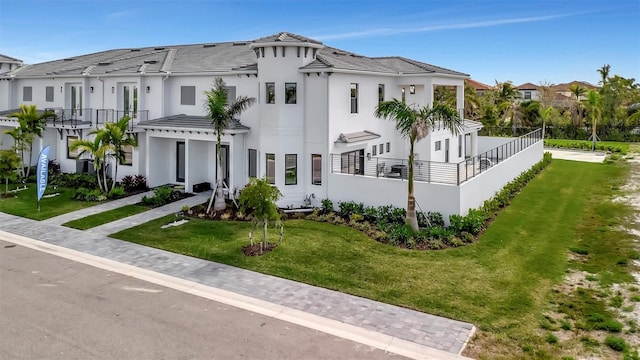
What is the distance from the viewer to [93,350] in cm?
910

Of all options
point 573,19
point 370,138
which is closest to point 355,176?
point 370,138

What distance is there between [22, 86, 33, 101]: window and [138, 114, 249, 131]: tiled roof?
40.6ft

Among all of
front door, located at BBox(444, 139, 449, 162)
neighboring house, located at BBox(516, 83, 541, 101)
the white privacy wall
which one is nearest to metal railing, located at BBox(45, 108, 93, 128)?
front door, located at BBox(444, 139, 449, 162)

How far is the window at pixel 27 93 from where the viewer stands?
31.9m

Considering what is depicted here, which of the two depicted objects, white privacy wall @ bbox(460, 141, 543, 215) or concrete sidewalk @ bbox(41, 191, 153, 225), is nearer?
white privacy wall @ bbox(460, 141, 543, 215)

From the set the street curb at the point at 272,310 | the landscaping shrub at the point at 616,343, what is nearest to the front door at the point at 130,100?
the street curb at the point at 272,310

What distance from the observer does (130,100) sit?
2662 centimetres

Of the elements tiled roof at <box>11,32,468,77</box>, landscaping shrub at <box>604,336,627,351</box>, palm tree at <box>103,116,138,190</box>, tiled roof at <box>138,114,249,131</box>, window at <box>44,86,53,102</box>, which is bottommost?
landscaping shrub at <box>604,336,627,351</box>

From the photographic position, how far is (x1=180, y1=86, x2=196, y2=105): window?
2488 centimetres

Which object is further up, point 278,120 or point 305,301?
point 278,120

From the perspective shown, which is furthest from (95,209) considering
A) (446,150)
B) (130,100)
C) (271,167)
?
(446,150)

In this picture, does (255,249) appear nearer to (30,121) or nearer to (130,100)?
(130,100)

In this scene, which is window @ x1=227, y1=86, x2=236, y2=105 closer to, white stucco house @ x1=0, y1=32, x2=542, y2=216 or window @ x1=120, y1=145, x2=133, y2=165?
white stucco house @ x1=0, y1=32, x2=542, y2=216

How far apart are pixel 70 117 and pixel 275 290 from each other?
23297mm
